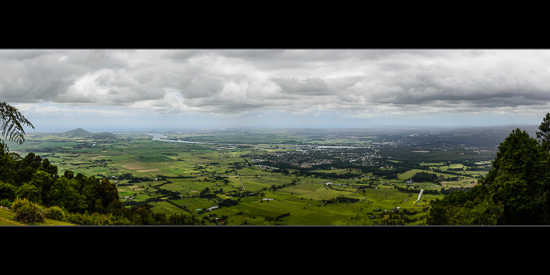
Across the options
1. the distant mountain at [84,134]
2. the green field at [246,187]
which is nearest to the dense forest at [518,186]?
the green field at [246,187]

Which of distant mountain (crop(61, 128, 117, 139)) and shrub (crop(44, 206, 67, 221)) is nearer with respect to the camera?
shrub (crop(44, 206, 67, 221))

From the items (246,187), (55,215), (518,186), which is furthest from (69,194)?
(246,187)

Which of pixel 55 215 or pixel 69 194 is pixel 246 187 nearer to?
pixel 69 194

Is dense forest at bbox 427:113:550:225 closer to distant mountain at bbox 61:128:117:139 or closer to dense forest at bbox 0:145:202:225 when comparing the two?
dense forest at bbox 0:145:202:225

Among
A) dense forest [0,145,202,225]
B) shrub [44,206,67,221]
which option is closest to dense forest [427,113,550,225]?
dense forest [0,145,202,225]

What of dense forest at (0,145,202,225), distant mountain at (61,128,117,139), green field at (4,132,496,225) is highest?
distant mountain at (61,128,117,139)

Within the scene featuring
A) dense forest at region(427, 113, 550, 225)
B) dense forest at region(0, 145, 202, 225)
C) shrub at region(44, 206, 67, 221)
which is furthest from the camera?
dense forest at region(0, 145, 202, 225)
